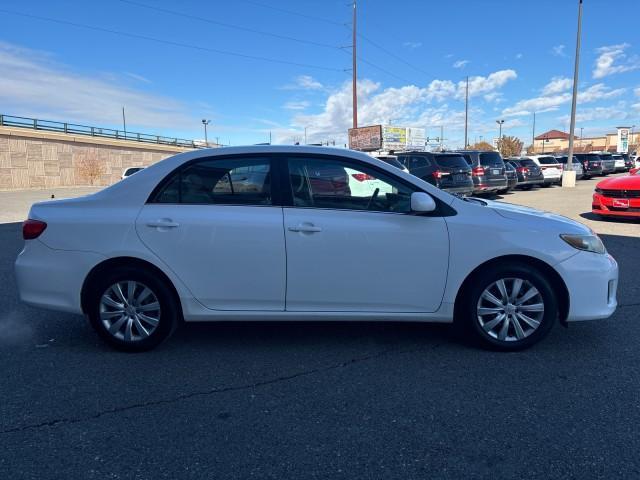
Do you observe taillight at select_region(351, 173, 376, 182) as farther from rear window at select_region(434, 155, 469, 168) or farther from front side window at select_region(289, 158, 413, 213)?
rear window at select_region(434, 155, 469, 168)

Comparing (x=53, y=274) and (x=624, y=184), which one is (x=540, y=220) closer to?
(x=53, y=274)

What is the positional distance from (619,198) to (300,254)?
984cm

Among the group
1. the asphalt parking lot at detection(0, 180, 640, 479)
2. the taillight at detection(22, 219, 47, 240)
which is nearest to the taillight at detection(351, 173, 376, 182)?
the asphalt parking lot at detection(0, 180, 640, 479)

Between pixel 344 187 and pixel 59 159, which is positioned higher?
pixel 59 159

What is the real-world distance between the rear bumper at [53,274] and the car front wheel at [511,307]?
295 centimetres

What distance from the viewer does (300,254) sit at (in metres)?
3.62

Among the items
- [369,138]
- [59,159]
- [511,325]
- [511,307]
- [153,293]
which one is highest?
[369,138]

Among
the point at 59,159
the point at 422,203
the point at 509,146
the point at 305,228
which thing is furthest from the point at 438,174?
the point at 509,146

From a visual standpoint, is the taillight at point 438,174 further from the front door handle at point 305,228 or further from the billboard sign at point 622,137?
the billboard sign at point 622,137

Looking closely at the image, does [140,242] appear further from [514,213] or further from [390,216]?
[514,213]

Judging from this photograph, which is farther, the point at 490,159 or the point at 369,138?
the point at 369,138

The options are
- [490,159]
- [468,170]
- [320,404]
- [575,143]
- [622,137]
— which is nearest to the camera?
[320,404]

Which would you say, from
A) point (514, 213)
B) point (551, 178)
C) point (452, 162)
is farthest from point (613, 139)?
point (514, 213)

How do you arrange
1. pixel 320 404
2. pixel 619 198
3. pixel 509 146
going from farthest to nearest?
pixel 509 146 < pixel 619 198 < pixel 320 404
